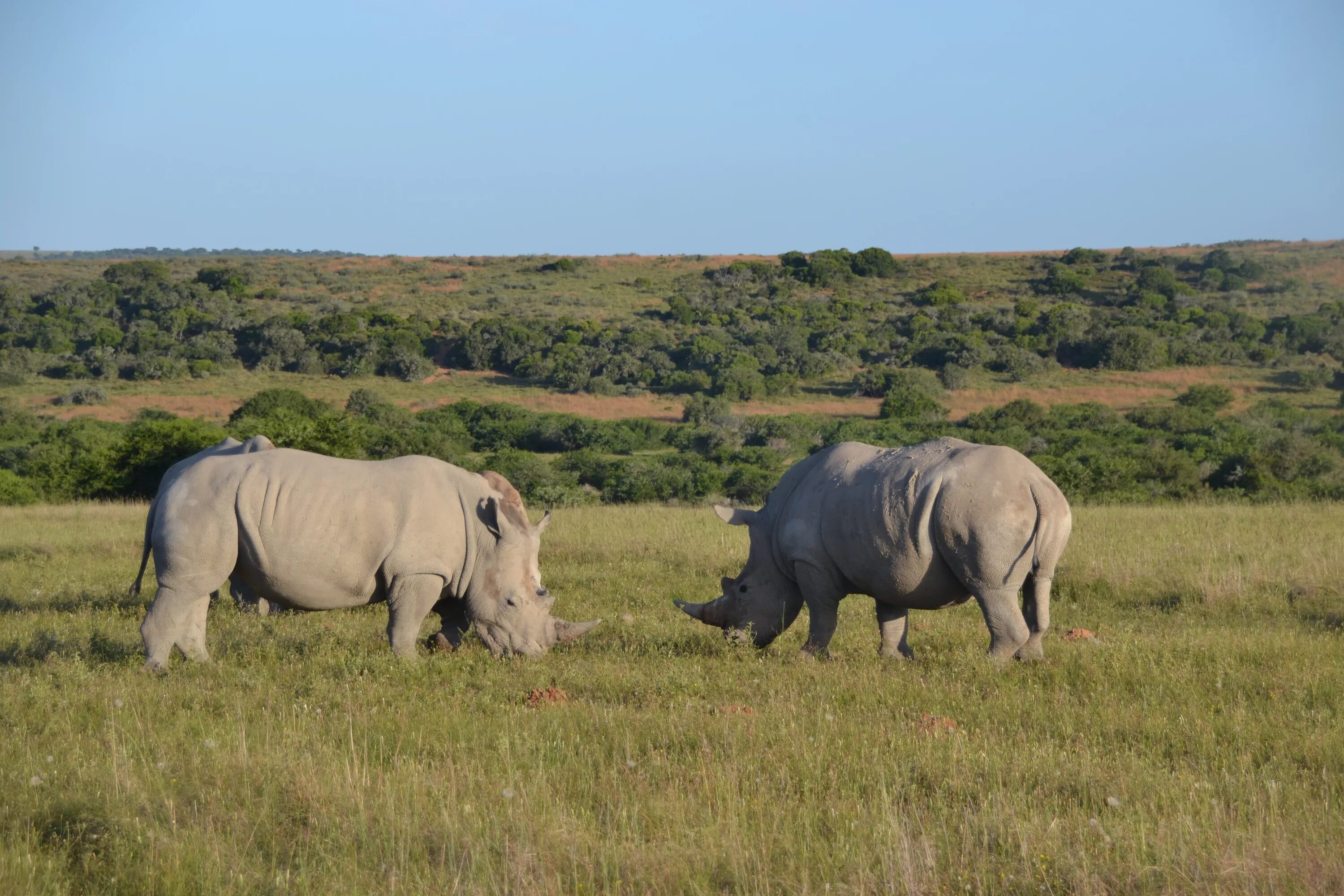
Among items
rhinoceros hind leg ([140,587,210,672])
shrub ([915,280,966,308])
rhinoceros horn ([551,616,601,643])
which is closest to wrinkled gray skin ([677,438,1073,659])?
rhinoceros horn ([551,616,601,643])

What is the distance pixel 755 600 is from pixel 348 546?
3243mm

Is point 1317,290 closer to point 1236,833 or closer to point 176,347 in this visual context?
point 176,347

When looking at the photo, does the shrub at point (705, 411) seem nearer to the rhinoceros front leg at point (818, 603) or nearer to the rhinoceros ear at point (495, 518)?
the rhinoceros front leg at point (818, 603)

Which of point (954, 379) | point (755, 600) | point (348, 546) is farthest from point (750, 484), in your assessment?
point (954, 379)

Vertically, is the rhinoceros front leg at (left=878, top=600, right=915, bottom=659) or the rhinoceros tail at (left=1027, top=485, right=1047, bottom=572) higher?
the rhinoceros tail at (left=1027, top=485, right=1047, bottom=572)

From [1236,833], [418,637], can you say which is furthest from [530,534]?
[1236,833]

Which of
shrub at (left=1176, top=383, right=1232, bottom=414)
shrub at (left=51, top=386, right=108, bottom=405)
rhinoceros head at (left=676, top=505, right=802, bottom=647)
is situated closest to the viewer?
rhinoceros head at (left=676, top=505, right=802, bottom=647)

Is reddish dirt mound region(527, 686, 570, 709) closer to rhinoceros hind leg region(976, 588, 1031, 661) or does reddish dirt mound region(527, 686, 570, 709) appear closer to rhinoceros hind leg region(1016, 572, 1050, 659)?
rhinoceros hind leg region(976, 588, 1031, 661)

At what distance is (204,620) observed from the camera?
9.38 m

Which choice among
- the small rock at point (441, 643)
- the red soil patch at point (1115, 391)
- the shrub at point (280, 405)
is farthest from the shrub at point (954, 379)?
the small rock at point (441, 643)

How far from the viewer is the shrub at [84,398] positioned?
150ft

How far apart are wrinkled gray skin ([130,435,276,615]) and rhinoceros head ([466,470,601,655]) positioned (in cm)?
188

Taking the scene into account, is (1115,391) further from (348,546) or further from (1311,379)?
(348,546)

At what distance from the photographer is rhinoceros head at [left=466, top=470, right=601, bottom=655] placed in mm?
9484
